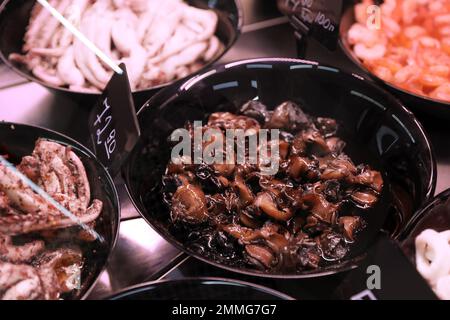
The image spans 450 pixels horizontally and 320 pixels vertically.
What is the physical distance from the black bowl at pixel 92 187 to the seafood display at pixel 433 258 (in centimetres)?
93

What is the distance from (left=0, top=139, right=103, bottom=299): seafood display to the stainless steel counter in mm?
128

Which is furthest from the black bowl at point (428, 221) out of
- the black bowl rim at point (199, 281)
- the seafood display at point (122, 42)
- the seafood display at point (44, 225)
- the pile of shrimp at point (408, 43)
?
the seafood display at point (122, 42)

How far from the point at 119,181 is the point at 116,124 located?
1.13 ft

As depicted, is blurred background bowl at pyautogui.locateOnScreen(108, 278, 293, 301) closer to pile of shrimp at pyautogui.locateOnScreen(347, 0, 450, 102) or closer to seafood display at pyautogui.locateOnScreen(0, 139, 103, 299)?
seafood display at pyautogui.locateOnScreen(0, 139, 103, 299)

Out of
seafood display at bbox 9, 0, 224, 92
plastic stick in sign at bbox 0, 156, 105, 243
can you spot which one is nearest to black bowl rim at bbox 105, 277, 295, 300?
plastic stick in sign at bbox 0, 156, 105, 243

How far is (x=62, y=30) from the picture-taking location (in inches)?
94.8

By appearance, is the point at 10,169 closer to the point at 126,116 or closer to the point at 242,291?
the point at 126,116

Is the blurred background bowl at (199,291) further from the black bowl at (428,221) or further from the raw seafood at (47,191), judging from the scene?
the black bowl at (428,221)

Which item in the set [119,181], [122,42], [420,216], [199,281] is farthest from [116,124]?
[420,216]

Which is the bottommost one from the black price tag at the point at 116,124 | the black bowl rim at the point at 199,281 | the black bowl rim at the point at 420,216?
the black bowl rim at the point at 199,281

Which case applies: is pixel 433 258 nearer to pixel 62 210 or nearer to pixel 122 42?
pixel 62 210

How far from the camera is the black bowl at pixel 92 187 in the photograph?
1.54m
